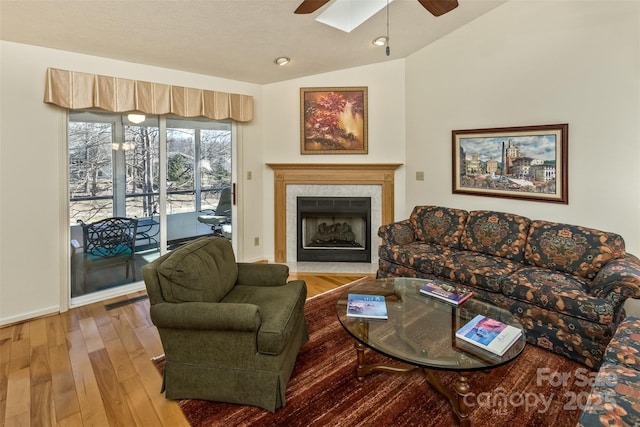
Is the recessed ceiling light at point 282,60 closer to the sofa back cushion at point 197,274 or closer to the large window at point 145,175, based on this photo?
the large window at point 145,175

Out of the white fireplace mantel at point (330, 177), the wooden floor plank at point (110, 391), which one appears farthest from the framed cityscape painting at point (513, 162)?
the wooden floor plank at point (110, 391)

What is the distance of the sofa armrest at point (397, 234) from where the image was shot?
12.5ft

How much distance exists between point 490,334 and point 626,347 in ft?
2.18

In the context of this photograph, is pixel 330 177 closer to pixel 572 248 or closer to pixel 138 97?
pixel 138 97

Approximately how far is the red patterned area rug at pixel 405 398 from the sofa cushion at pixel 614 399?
47 centimetres

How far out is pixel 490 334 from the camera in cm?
180

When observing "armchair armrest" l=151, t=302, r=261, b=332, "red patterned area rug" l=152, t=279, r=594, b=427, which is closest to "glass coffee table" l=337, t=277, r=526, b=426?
"red patterned area rug" l=152, t=279, r=594, b=427

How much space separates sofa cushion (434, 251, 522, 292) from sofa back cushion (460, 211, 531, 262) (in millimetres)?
82

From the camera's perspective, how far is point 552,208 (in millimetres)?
3199

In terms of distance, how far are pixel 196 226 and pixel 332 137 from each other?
215cm

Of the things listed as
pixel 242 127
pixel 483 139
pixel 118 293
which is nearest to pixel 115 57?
pixel 242 127

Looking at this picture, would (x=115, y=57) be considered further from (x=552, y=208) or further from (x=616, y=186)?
(x=616, y=186)

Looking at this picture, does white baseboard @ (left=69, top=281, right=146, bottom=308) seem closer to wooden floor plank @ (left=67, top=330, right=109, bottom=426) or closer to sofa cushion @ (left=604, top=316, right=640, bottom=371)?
wooden floor plank @ (left=67, top=330, right=109, bottom=426)

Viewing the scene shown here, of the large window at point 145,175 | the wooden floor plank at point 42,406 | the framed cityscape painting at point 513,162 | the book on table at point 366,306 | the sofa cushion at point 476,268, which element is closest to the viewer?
the wooden floor plank at point 42,406
